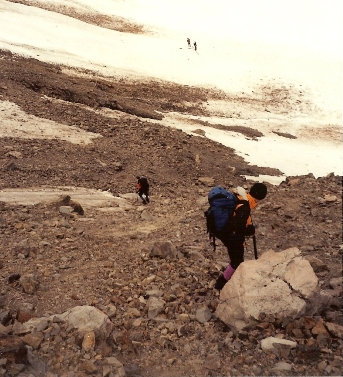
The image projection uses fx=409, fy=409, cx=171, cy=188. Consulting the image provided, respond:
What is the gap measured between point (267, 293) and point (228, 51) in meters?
36.1

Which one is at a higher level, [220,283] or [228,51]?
[228,51]

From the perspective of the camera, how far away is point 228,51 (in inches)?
1528

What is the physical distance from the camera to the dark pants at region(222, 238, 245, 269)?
660 centimetres

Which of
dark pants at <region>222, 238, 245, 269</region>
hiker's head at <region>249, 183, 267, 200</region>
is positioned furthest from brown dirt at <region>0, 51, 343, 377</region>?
hiker's head at <region>249, 183, 267, 200</region>

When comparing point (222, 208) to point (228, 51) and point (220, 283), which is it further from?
point (228, 51)

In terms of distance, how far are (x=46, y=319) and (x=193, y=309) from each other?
2265mm

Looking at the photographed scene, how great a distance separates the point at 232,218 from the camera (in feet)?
20.4

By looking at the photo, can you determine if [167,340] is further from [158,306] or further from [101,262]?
[101,262]

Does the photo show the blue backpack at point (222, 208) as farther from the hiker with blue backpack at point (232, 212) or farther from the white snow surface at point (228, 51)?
the white snow surface at point (228, 51)

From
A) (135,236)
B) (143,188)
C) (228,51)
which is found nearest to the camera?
(135,236)

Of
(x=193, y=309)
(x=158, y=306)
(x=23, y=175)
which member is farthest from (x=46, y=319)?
(x=23, y=175)

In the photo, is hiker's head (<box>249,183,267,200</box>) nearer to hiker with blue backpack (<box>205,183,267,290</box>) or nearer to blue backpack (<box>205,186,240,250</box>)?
hiker with blue backpack (<box>205,183,267,290</box>)

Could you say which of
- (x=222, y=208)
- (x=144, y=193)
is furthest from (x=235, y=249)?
(x=144, y=193)

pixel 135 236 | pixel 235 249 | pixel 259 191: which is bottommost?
pixel 135 236
